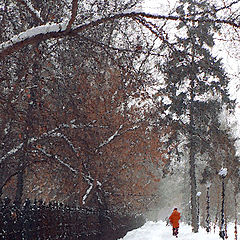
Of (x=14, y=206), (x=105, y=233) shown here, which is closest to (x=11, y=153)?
(x=14, y=206)

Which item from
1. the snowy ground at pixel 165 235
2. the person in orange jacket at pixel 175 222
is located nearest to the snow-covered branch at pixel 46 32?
the snowy ground at pixel 165 235

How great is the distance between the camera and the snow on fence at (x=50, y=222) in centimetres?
591

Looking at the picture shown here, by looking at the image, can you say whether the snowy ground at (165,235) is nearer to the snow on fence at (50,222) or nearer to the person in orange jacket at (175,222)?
the person in orange jacket at (175,222)

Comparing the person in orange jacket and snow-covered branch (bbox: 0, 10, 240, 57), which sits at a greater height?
snow-covered branch (bbox: 0, 10, 240, 57)

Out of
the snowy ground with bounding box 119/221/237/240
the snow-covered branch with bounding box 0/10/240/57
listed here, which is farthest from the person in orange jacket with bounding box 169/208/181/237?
the snow-covered branch with bounding box 0/10/240/57

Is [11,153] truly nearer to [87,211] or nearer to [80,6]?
[87,211]

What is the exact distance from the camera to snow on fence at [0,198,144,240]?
19.4 ft

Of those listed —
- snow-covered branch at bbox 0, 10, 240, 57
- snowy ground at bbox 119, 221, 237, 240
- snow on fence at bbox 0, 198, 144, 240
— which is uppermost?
snow-covered branch at bbox 0, 10, 240, 57

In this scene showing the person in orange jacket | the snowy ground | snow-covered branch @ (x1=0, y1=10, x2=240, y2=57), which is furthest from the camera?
the person in orange jacket

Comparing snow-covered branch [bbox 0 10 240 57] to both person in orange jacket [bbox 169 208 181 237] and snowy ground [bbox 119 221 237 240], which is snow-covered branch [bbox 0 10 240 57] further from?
person in orange jacket [bbox 169 208 181 237]

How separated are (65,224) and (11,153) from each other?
2469 millimetres

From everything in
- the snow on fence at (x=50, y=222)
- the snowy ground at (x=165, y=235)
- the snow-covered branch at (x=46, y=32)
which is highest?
the snow-covered branch at (x=46, y=32)

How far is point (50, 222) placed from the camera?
28.0 ft

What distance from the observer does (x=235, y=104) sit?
21625 mm
